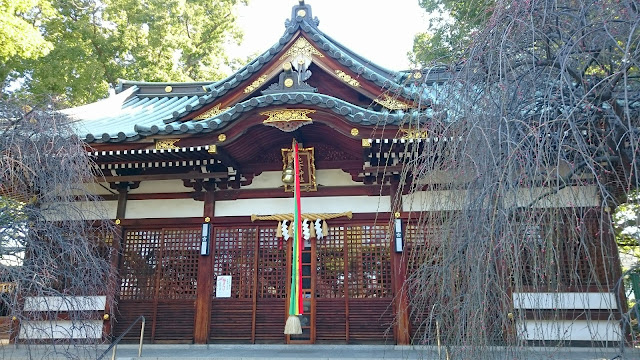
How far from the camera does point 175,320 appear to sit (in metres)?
8.30

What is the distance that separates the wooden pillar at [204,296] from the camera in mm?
8062

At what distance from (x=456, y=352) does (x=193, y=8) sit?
20.6m

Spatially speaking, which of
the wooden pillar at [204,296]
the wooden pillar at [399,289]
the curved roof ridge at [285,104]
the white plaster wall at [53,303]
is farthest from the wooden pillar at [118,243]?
the wooden pillar at [399,289]

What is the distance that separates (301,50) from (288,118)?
2.09 m

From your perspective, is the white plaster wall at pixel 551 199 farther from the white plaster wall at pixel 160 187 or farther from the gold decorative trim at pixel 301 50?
the white plaster wall at pixel 160 187

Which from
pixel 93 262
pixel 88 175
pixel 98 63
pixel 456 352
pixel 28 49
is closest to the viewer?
pixel 456 352

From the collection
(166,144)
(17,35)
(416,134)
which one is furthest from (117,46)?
(416,134)

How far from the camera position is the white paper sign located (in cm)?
830

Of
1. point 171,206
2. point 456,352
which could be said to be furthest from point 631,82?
point 171,206

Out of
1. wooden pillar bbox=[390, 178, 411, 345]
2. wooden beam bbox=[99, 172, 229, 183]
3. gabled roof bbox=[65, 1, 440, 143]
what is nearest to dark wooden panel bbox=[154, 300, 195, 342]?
wooden beam bbox=[99, 172, 229, 183]

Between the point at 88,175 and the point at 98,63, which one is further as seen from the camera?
the point at 98,63

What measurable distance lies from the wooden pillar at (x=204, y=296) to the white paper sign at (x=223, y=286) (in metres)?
0.13

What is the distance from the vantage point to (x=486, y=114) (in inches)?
138

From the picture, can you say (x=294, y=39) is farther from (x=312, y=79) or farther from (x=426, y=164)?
(x=426, y=164)
